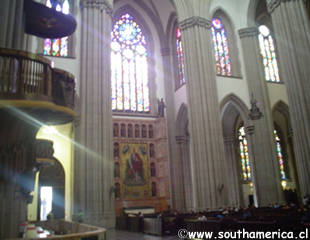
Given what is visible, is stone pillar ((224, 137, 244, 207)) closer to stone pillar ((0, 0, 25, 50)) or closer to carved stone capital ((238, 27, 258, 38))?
carved stone capital ((238, 27, 258, 38))

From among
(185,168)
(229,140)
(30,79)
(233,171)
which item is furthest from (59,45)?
(233,171)

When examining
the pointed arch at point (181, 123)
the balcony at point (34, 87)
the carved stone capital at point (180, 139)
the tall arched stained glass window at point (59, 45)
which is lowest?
the balcony at point (34, 87)

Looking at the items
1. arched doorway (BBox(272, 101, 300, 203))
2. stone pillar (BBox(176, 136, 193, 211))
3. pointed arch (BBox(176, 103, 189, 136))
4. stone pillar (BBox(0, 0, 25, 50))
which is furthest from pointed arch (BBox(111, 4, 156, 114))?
stone pillar (BBox(0, 0, 25, 50))

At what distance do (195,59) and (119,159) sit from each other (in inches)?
373

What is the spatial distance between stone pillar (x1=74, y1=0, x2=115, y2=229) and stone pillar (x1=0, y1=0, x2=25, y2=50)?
8583 millimetres

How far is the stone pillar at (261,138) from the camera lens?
69.5ft

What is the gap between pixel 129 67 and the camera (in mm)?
26953

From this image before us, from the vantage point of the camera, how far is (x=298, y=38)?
58.6ft

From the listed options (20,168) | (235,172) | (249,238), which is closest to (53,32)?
(20,168)

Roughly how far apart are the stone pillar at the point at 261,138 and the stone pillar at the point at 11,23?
57.6 feet

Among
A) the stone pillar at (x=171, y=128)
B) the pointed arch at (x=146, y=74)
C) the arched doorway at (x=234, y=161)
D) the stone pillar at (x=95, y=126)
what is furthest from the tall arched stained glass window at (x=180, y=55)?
the stone pillar at (x=95, y=126)

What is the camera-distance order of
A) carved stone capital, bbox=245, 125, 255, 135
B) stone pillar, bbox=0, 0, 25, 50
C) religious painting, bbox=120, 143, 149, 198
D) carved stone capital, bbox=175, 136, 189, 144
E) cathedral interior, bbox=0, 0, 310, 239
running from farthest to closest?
carved stone capital, bbox=175, 136, 189, 144 → religious painting, bbox=120, 143, 149, 198 → carved stone capital, bbox=245, 125, 255, 135 → cathedral interior, bbox=0, 0, 310, 239 → stone pillar, bbox=0, 0, 25, 50

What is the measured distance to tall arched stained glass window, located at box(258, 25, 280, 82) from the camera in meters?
25.6

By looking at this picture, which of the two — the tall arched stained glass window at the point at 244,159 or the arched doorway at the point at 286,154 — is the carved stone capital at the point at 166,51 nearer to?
the tall arched stained glass window at the point at 244,159
